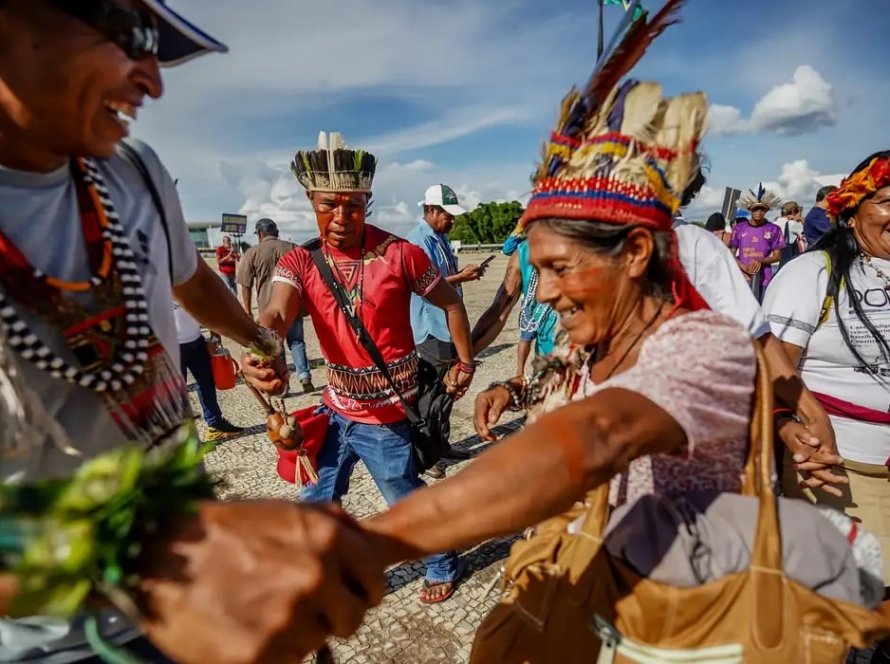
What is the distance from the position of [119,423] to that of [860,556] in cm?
175

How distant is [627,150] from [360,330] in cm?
190

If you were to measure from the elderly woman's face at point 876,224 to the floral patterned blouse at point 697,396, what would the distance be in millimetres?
1796

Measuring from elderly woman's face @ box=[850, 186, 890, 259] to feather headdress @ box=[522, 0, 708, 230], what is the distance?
5.27 feet

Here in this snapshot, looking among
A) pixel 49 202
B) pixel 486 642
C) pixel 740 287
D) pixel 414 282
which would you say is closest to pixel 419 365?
pixel 414 282

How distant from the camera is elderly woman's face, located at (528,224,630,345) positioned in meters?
1.48

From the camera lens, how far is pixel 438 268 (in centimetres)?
562

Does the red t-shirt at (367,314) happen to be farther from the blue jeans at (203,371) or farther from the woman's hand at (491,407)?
the blue jeans at (203,371)

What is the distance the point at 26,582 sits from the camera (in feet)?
2.57

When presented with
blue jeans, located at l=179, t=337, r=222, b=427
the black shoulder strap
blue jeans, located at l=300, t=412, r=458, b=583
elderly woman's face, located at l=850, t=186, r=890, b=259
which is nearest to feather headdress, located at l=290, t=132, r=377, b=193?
blue jeans, located at l=300, t=412, r=458, b=583

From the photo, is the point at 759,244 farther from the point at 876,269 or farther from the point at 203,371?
the point at 203,371

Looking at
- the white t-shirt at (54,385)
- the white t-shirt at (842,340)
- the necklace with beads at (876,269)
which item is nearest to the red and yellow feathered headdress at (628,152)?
the white t-shirt at (54,385)

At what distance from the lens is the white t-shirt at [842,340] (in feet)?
8.05

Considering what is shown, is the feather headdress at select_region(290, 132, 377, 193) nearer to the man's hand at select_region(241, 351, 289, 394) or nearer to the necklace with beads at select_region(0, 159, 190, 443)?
the man's hand at select_region(241, 351, 289, 394)

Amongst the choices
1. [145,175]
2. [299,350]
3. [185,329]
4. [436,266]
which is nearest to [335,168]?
[145,175]
